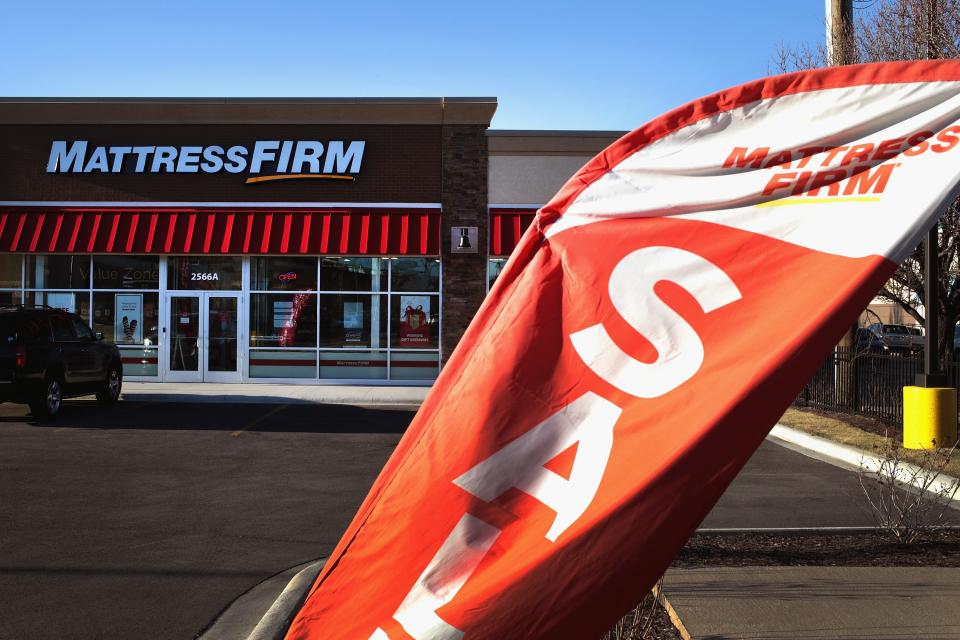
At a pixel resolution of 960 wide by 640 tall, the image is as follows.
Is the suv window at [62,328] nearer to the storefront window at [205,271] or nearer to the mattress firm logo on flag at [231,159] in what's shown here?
the storefront window at [205,271]

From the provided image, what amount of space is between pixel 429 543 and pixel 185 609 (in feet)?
14.4

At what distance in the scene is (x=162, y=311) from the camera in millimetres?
22281

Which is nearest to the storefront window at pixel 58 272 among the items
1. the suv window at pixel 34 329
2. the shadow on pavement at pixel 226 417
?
the shadow on pavement at pixel 226 417

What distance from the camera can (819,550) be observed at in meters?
6.36

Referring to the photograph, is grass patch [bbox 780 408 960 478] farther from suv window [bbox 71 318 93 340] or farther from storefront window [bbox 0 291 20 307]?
storefront window [bbox 0 291 20 307]

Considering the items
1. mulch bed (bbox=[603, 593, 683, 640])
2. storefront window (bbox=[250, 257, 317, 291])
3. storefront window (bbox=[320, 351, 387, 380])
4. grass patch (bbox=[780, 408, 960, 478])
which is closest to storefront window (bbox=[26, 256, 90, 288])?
storefront window (bbox=[250, 257, 317, 291])

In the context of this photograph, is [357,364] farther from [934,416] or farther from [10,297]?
[934,416]

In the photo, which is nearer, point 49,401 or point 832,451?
point 832,451

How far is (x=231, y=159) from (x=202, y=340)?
4506 mm

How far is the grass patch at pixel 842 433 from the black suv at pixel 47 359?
464 inches

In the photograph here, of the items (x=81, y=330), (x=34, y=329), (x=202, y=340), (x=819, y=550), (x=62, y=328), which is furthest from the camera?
(x=202, y=340)

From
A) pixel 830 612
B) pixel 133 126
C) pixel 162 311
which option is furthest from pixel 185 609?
pixel 133 126

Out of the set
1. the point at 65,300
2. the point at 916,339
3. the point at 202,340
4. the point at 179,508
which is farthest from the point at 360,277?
the point at 916,339

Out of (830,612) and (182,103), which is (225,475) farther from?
(182,103)
